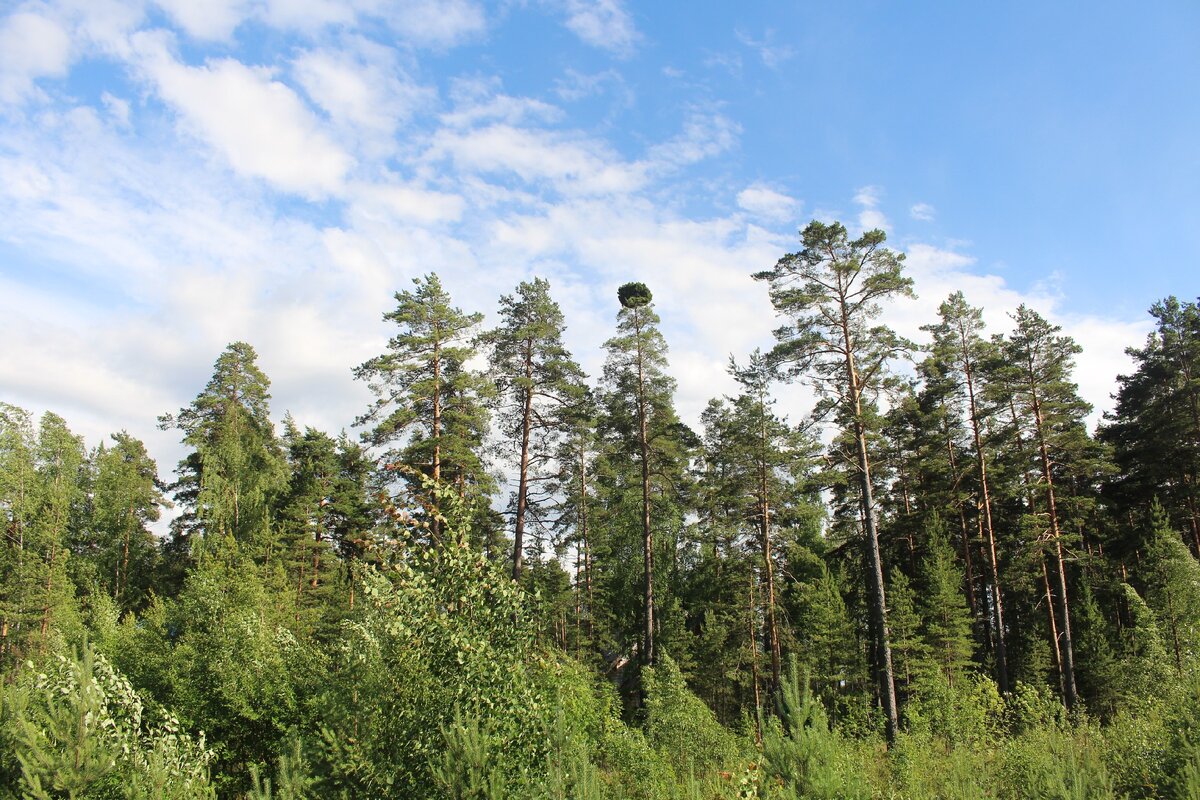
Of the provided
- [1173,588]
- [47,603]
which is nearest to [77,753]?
[1173,588]

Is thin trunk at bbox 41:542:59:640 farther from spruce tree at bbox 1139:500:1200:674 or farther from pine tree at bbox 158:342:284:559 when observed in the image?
spruce tree at bbox 1139:500:1200:674

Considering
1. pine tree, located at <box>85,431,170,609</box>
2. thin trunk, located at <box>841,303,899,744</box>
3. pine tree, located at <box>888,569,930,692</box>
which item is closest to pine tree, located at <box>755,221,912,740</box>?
thin trunk, located at <box>841,303,899,744</box>

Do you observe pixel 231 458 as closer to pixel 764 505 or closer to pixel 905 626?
pixel 764 505

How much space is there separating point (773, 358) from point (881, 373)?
9.58ft

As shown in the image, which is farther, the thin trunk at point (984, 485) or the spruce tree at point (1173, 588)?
the thin trunk at point (984, 485)

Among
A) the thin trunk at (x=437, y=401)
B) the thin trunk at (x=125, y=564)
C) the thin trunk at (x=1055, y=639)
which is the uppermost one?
the thin trunk at (x=437, y=401)

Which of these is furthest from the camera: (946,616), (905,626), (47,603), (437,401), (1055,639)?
(47,603)

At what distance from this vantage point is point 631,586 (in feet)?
135

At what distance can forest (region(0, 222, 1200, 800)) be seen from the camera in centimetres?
665

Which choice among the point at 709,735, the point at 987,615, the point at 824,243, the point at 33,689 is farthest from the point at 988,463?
the point at 33,689

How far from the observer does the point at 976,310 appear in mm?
28125

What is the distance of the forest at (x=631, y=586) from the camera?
262 inches

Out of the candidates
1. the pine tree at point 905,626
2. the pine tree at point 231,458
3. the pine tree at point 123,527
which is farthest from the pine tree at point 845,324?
the pine tree at point 123,527

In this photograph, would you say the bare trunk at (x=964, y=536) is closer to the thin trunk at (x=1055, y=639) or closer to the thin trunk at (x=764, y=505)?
the thin trunk at (x=1055, y=639)
